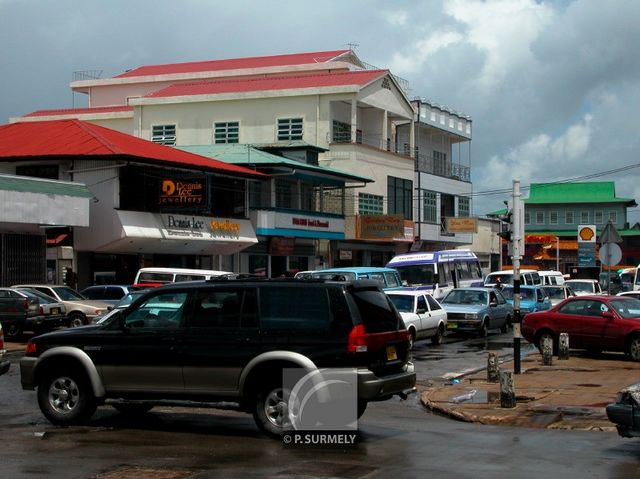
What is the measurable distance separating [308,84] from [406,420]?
4409cm

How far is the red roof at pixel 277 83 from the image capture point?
55281mm

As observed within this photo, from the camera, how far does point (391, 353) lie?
11023 mm

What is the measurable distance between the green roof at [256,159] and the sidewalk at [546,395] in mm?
26259

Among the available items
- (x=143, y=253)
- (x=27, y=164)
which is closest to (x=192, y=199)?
(x=143, y=253)

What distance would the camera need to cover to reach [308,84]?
55.5 m

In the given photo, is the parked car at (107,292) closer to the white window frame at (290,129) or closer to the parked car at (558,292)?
the parked car at (558,292)

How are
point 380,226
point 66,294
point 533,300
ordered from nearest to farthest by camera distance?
point 66,294 → point 533,300 → point 380,226

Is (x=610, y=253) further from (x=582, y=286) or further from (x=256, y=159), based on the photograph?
(x=256, y=159)

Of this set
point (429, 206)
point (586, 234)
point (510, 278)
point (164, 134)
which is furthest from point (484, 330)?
point (429, 206)

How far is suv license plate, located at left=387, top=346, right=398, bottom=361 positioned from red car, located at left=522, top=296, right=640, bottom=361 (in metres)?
12.2

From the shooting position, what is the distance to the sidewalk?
13.1 m

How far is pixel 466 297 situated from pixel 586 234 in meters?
6.41

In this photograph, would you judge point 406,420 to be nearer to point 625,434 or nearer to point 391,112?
point 625,434

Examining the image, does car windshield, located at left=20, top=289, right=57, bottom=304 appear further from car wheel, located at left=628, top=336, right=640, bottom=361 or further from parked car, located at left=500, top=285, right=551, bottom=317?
car wheel, located at left=628, top=336, right=640, bottom=361
